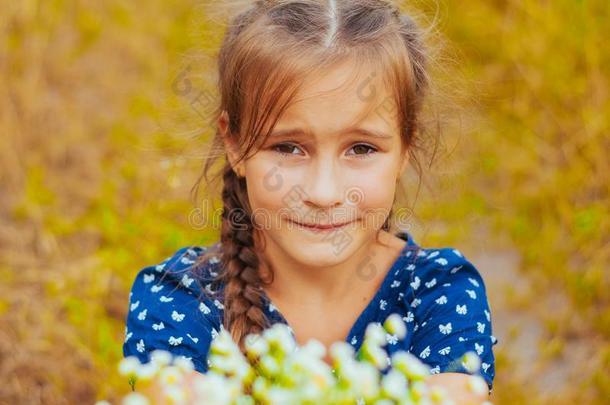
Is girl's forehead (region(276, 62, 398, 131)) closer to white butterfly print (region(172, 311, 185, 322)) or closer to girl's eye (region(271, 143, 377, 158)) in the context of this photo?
girl's eye (region(271, 143, 377, 158))

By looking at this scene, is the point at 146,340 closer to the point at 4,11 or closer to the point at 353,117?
the point at 353,117

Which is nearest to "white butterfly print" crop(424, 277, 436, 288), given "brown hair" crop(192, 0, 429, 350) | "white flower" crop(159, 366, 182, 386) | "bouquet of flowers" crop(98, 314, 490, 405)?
"brown hair" crop(192, 0, 429, 350)

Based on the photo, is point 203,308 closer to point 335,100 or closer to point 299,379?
point 335,100

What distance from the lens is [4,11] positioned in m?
3.29

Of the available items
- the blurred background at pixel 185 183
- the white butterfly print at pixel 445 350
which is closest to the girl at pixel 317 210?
the white butterfly print at pixel 445 350

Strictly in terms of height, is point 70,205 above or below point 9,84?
below

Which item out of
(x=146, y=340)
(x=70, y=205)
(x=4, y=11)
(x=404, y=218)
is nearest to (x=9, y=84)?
(x=4, y=11)

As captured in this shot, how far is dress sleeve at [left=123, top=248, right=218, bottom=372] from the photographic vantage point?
5.29 ft

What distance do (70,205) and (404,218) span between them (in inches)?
50.9

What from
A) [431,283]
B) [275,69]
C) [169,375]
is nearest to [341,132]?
[275,69]

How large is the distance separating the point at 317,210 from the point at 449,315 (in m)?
0.34

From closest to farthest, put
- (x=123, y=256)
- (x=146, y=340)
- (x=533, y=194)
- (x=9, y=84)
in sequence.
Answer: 1. (x=146, y=340)
2. (x=123, y=256)
3. (x=533, y=194)
4. (x=9, y=84)

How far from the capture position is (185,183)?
3045 millimetres

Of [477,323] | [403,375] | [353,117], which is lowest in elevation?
[477,323]
